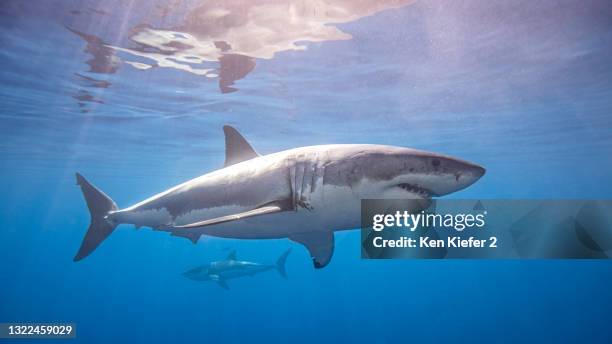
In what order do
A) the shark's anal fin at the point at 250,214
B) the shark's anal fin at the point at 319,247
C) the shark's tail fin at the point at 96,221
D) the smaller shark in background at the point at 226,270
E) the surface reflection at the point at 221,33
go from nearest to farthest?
the shark's anal fin at the point at 250,214 < the shark's anal fin at the point at 319,247 < the shark's tail fin at the point at 96,221 < the surface reflection at the point at 221,33 < the smaller shark in background at the point at 226,270

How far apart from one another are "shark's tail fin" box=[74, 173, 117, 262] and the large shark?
2.03 m

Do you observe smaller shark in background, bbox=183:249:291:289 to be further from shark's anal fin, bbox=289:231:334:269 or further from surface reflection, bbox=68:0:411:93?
shark's anal fin, bbox=289:231:334:269

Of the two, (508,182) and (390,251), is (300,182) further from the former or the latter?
(508,182)

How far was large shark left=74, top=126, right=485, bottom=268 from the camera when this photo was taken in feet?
10.1

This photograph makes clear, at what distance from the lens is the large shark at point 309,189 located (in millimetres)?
3088

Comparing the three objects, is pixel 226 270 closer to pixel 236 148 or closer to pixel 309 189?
pixel 236 148

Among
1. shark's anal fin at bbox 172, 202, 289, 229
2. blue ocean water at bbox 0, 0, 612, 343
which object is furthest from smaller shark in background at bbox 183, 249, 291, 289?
shark's anal fin at bbox 172, 202, 289, 229

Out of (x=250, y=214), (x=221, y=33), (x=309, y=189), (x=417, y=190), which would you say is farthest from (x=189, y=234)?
(x=221, y=33)

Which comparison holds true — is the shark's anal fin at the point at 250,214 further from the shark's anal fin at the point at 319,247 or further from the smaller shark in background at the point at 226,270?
the smaller shark in background at the point at 226,270

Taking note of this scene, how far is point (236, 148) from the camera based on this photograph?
226 inches

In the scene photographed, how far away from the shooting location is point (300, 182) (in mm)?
3686

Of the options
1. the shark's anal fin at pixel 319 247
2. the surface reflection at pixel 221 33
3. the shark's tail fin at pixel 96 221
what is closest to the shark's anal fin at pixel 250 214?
the shark's anal fin at pixel 319 247

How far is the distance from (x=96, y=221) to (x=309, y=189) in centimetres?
553

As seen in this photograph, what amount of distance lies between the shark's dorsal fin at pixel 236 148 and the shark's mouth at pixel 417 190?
2986 mm
